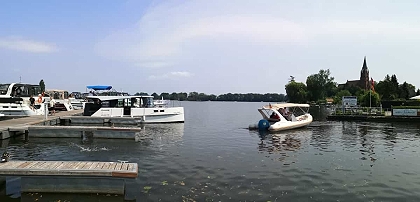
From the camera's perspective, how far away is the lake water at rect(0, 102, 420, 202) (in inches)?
401

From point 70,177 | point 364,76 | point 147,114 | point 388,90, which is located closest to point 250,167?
point 70,177

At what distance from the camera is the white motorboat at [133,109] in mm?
36725

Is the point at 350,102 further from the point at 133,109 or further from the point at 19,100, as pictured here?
the point at 19,100

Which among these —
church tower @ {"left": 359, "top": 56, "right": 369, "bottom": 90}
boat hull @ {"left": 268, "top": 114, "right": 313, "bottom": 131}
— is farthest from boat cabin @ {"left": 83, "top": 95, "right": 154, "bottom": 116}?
church tower @ {"left": 359, "top": 56, "right": 369, "bottom": 90}

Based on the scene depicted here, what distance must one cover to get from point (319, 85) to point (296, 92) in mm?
9232

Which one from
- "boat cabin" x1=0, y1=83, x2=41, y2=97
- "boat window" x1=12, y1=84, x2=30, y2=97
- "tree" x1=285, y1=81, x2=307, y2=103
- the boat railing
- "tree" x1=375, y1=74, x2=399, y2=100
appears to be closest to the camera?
"boat cabin" x1=0, y1=83, x2=41, y2=97

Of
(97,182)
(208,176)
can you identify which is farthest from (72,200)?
(208,176)

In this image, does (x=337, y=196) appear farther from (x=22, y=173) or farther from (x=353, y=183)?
(x=22, y=173)

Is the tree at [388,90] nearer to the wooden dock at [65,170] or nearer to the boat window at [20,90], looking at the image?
the boat window at [20,90]

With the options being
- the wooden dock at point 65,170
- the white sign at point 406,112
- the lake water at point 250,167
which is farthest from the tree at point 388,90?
the wooden dock at point 65,170

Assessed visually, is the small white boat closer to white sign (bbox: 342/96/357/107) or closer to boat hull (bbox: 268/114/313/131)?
boat hull (bbox: 268/114/313/131)

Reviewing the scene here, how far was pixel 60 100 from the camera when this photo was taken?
170 ft

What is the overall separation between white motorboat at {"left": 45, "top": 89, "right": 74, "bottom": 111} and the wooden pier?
41.1 metres

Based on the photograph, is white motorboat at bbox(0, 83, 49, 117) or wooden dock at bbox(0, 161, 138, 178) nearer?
wooden dock at bbox(0, 161, 138, 178)
